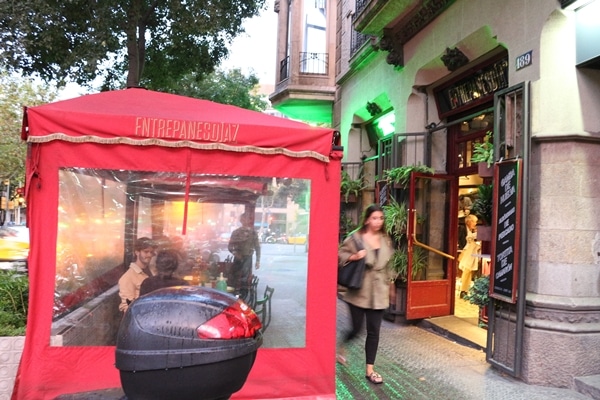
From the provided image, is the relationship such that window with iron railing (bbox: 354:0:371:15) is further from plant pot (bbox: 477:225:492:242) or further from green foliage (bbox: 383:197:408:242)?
plant pot (bbox: 477:225:492:242)

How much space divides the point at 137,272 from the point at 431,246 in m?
5.58

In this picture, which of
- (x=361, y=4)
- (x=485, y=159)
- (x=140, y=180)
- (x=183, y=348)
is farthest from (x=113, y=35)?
(x=183, y=348)

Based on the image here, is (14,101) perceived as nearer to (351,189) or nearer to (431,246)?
(351,189)

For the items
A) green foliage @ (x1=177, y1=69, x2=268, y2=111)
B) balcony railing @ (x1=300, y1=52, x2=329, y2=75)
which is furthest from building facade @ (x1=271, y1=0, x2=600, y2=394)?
green foliage @ (x1=177, y1=69, x2=268, y2=111)

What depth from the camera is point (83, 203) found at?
4.01m

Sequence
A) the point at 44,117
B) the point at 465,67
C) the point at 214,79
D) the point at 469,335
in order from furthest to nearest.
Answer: the point at 214,79 < the point at 465,67 < the point at 469,335 < the point at 44,117

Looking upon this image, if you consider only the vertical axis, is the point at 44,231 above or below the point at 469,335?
above

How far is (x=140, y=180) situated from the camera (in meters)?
4.08

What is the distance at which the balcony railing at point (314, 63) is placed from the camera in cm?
1448

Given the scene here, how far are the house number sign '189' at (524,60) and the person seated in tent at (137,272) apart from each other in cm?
453

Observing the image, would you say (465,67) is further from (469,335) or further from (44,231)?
(44,231)

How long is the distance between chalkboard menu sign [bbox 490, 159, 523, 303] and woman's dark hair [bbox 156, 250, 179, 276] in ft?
11.5

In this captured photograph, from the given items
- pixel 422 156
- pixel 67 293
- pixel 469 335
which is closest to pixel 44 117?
pixel 67 293

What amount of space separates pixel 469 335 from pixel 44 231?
5748 millimetres
